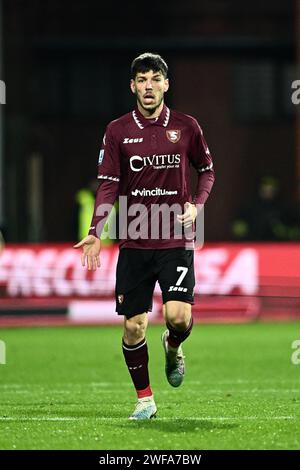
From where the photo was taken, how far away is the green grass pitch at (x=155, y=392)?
328 inches

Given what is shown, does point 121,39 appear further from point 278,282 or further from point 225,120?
point 278,282

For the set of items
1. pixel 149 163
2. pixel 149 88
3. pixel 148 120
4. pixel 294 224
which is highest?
pixel 149 88

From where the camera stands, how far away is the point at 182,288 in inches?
364

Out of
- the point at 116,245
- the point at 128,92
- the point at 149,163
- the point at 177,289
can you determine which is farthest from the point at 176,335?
the point at 128,92

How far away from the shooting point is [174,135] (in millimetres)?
9289

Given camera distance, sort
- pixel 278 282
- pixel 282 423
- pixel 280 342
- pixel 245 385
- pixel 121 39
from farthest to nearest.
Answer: pixel 121 39
pixel 278 282
pixel 280 342
pixel 245 385
pixel 282 423

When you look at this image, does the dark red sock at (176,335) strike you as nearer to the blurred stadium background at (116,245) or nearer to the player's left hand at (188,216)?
the blurred stadium background at (116,245)

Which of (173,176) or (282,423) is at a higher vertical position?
(173,176)

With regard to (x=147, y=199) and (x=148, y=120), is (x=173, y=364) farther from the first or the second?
(x=148, y=120)

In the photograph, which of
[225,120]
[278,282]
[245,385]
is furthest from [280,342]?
[225,120]

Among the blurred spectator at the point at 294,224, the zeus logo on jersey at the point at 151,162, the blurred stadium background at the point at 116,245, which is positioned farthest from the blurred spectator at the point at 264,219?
the zeus logo on jersey at the point at 151,162

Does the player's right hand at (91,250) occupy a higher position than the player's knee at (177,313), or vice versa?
the player's right hand at (91,250)

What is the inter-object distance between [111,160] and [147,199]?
33 centimetres

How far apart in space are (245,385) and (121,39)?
751 inches
